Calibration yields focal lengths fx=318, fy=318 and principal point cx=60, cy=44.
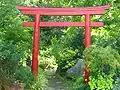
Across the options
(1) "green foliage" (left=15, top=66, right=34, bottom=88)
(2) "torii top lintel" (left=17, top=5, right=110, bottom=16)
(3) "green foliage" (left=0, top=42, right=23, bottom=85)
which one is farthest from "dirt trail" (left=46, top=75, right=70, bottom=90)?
(2) "torii top lintel" (left=17, top=5, right=110, bottom=16)

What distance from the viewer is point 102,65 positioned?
745 centimetres

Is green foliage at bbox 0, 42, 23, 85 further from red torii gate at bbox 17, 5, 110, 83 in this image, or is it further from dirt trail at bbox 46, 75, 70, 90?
dirt trail at bbox 46, 75, 70, 90

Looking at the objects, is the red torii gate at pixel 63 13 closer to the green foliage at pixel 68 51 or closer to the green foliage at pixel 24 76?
the green foliage at pixel 24 76

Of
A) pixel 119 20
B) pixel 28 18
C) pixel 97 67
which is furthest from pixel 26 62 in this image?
pixel 97 67

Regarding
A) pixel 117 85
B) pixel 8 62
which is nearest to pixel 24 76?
pixel 8 62

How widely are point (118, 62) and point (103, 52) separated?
43 centimetres

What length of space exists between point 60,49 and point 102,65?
6.05 meters

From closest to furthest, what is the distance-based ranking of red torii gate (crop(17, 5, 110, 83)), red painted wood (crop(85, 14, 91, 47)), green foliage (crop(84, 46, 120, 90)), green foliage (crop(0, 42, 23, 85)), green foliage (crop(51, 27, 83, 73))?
green foliage (crop(84, 46, 120, 90)) → green foliage (crop(0, 42, 23, 85)) → red painted wood (crop(85, 14, 91, 47)) → red torii gate (crop(17, 5, 110, 83)) → green foliage (crop(51, 27, 83, 73))

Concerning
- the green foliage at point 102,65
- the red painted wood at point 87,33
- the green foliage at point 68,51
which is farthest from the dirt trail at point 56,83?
the green foliage at point 102,65

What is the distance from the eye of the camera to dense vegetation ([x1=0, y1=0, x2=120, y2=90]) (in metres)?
7.44

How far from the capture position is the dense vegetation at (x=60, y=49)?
744cm

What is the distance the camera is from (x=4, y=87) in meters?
7.95

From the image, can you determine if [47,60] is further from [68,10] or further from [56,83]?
[68,10]

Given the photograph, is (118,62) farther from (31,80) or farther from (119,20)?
(119,20)
